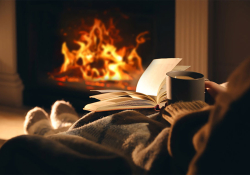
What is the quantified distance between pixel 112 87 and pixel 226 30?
0.88 meters

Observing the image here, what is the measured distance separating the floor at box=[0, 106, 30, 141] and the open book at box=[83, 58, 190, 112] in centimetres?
119

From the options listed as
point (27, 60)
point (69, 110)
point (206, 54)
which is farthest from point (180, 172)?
point (27, 60)

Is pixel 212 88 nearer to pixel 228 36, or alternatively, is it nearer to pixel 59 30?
pixel 228 36

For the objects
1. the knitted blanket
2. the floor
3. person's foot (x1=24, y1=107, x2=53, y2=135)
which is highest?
the knitted blanket

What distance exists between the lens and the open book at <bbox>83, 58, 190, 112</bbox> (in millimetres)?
580

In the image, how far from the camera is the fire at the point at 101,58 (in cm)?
187

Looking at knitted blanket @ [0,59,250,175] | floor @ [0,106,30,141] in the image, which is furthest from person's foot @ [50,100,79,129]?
knitted blanket @ [0,59,250,175]

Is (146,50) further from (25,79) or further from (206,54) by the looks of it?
(25,79)

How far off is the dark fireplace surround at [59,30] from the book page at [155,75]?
102 cm

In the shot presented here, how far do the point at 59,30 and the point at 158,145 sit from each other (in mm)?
1867

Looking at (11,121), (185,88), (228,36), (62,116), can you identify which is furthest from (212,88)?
(11,121)

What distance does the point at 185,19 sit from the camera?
160 cm

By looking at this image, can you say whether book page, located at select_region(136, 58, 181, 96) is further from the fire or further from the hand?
the fire

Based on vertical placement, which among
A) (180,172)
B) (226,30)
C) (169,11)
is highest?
(169,11)
